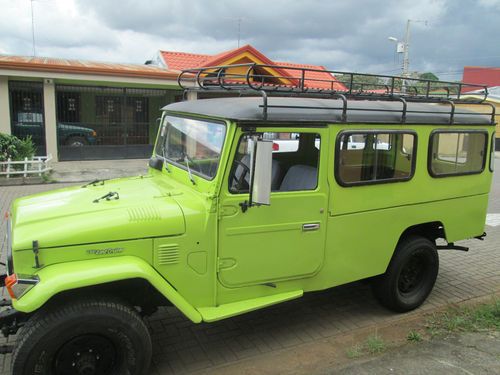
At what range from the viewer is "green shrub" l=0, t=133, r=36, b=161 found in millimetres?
11430

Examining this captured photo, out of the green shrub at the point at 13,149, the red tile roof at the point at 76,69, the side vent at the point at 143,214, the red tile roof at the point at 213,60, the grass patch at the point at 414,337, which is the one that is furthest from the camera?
the red tile roof at the point at 213,60

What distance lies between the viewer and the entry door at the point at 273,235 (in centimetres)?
341

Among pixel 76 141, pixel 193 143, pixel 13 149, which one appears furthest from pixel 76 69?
pixel 193 143

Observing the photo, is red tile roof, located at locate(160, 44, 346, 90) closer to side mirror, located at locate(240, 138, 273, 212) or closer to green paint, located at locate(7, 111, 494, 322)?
green paint, located at locate(7, 111, 494, 322)

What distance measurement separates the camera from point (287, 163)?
4602mm

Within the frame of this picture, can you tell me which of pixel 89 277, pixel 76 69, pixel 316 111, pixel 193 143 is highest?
pixel 76 69

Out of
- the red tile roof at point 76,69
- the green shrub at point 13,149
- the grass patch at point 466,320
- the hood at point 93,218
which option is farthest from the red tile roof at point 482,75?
the hood at point 93,218

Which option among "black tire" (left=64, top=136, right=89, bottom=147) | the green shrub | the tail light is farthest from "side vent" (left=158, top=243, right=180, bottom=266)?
"black tire" (left=64, top=136, right=89, bottom=147)

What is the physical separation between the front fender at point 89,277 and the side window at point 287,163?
0.87 metres

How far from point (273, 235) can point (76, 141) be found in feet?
45.1

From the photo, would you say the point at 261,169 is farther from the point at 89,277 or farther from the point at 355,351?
the point at 355,351

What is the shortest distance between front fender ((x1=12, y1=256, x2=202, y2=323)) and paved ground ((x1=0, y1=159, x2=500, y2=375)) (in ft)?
2.40

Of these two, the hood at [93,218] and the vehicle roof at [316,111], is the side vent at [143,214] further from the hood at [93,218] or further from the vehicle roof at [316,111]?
the vehicle roof at [316,111]

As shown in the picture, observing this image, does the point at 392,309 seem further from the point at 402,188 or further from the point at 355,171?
the point at 355,171
